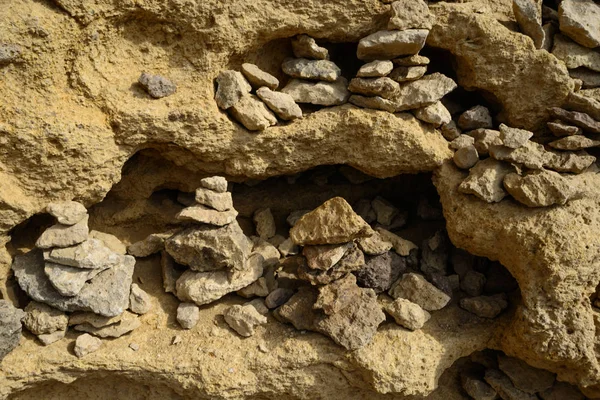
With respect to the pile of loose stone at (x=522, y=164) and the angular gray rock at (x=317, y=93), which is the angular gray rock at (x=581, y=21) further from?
the angular gray rock at (x=317, y=93)

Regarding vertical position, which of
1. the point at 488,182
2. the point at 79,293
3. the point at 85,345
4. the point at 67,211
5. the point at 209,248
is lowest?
the point at 85,345

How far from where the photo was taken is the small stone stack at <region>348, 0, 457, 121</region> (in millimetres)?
2668

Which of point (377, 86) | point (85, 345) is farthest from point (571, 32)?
point (85, 345)

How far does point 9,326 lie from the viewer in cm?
244

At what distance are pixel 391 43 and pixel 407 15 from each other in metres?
0.17

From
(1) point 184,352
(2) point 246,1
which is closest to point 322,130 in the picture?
(2) point 246,1

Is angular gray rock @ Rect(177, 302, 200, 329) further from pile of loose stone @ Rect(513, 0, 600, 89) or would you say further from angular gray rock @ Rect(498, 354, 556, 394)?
pile of loose stone @ Rect(513, 0, 600, 89)

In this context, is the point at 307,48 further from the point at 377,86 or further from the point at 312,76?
the point at 377,86

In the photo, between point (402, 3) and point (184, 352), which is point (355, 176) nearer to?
point (402, 3)

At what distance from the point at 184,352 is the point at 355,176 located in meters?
1.51

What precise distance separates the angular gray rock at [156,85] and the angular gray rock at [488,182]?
163cm

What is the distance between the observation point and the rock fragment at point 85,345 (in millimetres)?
2543

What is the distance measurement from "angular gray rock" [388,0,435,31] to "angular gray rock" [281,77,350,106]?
437mm

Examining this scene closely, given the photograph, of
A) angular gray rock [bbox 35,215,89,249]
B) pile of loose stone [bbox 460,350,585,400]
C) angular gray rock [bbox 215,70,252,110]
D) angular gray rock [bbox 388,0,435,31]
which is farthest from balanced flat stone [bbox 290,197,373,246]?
pile of loose stone [bbox 460,350,585,400]
